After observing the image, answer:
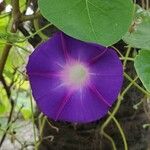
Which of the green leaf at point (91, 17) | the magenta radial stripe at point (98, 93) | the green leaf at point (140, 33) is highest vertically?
the green leaf at point (91, 17)

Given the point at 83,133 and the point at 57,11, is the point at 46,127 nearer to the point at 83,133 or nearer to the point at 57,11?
the point at 83,133

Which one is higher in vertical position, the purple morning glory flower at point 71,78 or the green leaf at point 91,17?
the green leaf at point 91,17
